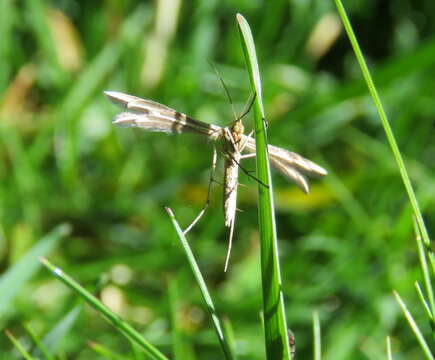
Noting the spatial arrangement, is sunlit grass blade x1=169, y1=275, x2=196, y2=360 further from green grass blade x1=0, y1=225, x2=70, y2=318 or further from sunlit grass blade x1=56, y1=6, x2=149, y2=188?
sunlit grass blade x1=56, y1=6, x2=149, y2=188

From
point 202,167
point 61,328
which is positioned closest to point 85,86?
point 202,167

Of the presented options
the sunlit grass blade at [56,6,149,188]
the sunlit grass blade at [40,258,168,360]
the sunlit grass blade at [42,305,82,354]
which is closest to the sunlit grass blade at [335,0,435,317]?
the sunlit grass blade at [40,258,168,360]

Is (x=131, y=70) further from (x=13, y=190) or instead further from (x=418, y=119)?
(x=418, y=119)

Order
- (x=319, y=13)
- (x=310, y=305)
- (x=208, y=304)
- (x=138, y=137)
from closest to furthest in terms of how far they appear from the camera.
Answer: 1. (x=208, y=304)
2. (x=310, y=305)
3. (x=138, y=137)
4. (x=319, y=13)

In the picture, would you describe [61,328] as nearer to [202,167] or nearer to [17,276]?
[17,276]

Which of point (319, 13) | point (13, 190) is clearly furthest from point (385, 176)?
point (13, 190)

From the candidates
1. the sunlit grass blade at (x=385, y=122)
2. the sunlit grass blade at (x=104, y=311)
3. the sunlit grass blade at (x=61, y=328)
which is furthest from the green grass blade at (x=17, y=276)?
the sunlit grass blade at (x=385, y=122)
